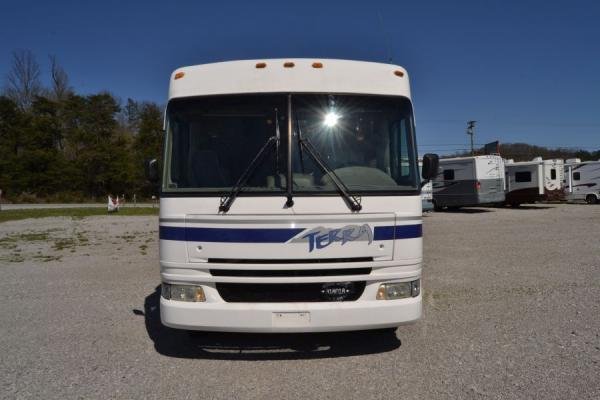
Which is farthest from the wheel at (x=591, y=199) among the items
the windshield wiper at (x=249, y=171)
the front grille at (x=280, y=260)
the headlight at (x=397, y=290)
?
the windshield wiper at (x=249, y=171)

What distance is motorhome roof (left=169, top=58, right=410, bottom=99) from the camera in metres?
4.57

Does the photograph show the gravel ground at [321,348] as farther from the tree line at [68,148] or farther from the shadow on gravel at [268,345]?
the tree line at [68,148]

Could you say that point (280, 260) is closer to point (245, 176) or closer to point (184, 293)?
point (245, 176)

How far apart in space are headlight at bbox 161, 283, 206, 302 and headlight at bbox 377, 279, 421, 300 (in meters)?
1.57

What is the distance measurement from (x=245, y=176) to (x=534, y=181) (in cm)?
2560

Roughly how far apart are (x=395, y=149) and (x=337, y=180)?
0.79m

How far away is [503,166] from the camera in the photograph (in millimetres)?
24969

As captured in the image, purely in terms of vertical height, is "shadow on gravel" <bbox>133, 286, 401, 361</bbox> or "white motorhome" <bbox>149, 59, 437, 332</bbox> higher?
"white motorhome" <bbox>149, 59, 437, 332</bbox>

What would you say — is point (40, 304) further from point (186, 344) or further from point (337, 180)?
point (337, 180)

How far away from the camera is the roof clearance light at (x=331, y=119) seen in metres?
4.58

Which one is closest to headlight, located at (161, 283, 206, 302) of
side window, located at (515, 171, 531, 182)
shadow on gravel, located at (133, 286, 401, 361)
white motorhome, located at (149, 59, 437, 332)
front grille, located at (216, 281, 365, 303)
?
white motorhome, located at (149, 59, 437, 332)

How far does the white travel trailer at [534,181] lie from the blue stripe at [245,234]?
974 inches

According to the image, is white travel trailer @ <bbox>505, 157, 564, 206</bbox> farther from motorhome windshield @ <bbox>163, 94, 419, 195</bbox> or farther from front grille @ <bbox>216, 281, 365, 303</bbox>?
A: front grille @ <bbox>216, 281, 365, 303</bbox>

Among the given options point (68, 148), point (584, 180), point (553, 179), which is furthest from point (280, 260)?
point (68, 148)
